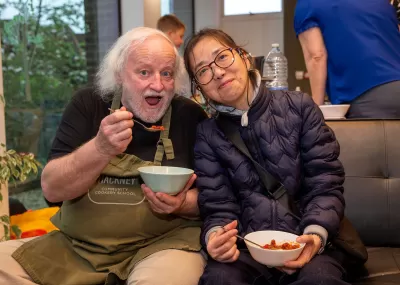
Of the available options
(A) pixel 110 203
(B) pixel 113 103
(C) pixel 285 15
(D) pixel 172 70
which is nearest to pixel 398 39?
(D) pixel 172 70

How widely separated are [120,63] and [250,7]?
575cm

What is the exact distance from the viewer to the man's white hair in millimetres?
1748

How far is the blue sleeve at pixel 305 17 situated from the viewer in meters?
2.28

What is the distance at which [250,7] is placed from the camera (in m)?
7.16

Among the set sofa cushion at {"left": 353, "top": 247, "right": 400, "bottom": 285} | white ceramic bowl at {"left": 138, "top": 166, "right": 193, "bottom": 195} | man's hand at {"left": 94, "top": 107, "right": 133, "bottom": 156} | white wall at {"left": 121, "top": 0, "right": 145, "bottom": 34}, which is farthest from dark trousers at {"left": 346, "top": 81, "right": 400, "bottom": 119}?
white wall at {"left": 121, "top": 0, "right": 145, "bottom": 34}

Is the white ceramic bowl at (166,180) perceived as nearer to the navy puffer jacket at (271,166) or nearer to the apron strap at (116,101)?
the navy puffer jacket at (271,166)

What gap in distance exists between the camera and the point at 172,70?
1765 millimetres

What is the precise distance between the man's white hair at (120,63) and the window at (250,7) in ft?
18.0

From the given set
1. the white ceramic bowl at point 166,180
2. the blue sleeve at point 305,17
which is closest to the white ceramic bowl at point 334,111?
the blue sleeve at point 305,17

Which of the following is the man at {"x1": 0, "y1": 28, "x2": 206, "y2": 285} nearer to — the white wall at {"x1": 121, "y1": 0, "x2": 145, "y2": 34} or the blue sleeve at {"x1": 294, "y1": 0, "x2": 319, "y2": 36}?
the blue sleeve at {"x1": 294, "y1": 0, "x2": 319, "y2": 36}

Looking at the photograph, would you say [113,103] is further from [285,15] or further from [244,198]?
[285,15]

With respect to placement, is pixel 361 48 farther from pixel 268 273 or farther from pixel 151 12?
pixel 151 12

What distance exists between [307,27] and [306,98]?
0.81 meters

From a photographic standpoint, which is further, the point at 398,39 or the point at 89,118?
the point at 398,39
